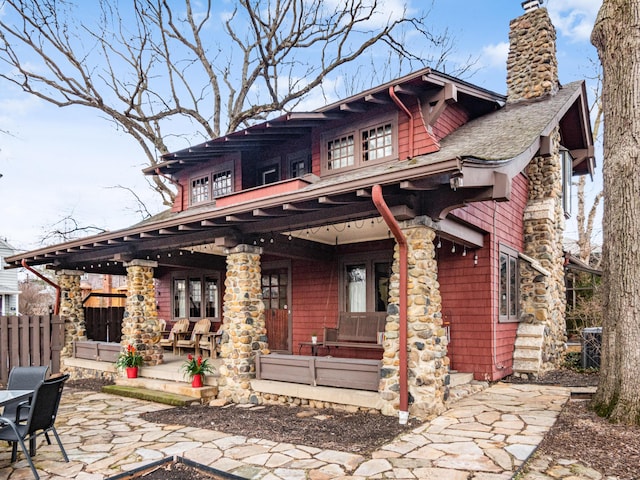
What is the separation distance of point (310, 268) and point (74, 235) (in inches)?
568

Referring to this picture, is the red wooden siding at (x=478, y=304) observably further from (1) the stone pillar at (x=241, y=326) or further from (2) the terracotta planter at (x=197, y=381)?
(2) the terracotta planter at (x=197, y=381)

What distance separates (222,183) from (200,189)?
0.90 meters

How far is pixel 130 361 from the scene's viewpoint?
9.29 m

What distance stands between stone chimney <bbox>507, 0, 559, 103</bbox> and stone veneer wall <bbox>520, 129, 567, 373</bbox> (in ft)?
3.66

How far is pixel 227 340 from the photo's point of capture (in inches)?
306

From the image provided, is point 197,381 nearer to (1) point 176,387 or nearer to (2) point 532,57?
(1) point 176,387

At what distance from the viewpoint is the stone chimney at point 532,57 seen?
9.42 meters

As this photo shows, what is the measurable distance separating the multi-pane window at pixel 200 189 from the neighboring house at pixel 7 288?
49.5 ft

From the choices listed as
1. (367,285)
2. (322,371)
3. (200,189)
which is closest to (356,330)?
(367,285)

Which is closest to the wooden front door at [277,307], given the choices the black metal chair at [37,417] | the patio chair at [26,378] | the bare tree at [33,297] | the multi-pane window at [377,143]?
the multi-pane window at [377,143]

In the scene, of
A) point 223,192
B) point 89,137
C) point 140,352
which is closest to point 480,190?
point 223,192

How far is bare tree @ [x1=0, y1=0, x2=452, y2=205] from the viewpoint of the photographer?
1572 centimetres

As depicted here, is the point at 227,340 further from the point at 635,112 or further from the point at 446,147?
the point at 635,112

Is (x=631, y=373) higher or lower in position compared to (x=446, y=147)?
lower
